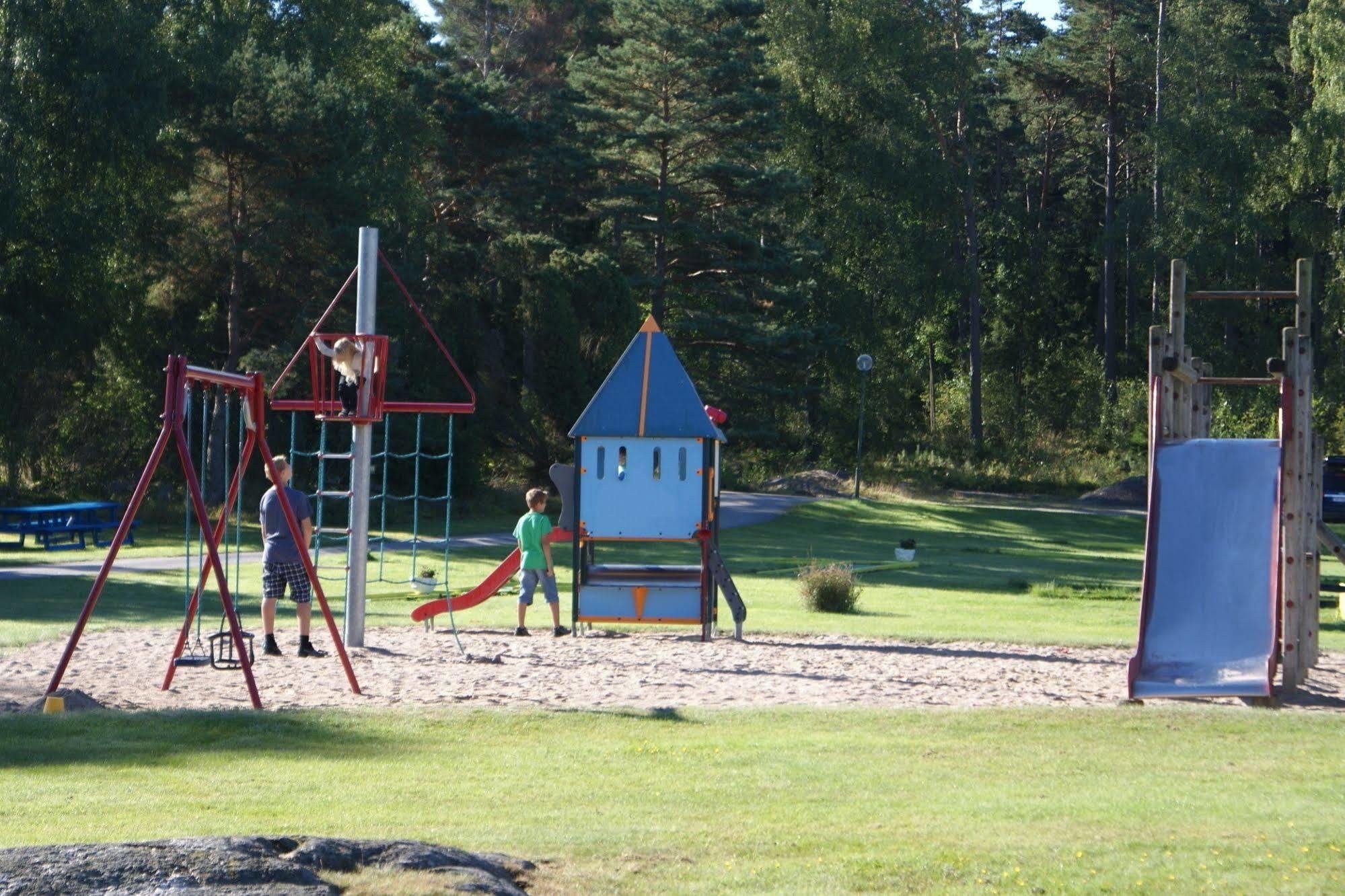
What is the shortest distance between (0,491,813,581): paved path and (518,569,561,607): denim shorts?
8637 mm

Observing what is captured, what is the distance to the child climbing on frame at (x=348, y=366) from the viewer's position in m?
12.7

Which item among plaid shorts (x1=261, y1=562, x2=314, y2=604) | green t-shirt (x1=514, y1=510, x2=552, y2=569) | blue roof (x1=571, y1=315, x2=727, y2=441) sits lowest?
plaid shorts (x1=261, y1=562, x2=314, y2=604)

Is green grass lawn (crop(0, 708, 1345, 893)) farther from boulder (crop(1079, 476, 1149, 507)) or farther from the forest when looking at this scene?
boulder (crop(1079, 476, 1149, 507))

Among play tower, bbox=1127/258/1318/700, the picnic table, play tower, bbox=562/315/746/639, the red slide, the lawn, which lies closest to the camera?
play tower, bbox=1127/258/1318/700

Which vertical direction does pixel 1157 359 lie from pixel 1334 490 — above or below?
above

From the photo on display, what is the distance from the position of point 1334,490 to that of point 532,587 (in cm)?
2046

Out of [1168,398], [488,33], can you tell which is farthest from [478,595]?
[488,33]

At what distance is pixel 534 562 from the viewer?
49.4 ft

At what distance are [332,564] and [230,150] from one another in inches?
521

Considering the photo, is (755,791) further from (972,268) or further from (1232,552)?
(972,268)

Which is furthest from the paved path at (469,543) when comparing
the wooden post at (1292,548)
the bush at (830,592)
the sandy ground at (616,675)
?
the wooden post at (1292,548)

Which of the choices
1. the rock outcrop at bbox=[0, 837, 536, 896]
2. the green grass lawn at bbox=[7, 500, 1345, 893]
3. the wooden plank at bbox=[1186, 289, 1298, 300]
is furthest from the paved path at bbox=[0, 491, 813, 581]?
the rock outcrop at bbox=[0, 837, 536, 896]

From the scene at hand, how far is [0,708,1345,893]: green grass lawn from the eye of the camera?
5914 mm

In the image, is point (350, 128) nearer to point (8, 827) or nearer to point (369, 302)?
point (369, 302)
